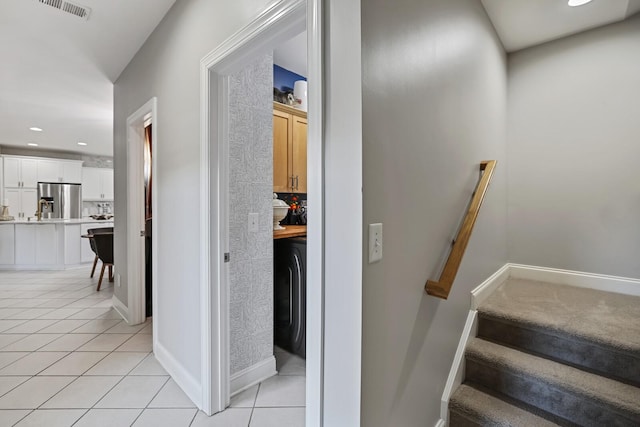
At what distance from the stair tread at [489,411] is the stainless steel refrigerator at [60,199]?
9200mm

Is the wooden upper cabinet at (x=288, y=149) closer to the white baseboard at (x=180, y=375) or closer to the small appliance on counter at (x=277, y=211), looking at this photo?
the small appliance on counter at (x=277, y=211)

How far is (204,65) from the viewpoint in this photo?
5.61ft

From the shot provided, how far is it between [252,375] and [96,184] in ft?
27.8

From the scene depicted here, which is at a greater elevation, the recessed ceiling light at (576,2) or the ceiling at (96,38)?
the ceiling at (96,38)

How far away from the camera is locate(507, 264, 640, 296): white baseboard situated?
7.45ft

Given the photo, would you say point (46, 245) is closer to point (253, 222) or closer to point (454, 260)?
point (253, 222)

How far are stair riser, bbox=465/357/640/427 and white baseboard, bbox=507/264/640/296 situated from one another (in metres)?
1.43

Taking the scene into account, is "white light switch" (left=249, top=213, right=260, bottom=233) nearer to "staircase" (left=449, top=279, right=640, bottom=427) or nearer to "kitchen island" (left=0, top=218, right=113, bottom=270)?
"staircase" (left=449, top=279, right=640, bottom=427)

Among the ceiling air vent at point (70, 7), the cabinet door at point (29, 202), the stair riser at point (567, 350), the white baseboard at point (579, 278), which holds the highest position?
the ceiling air vent at point (70, 7)

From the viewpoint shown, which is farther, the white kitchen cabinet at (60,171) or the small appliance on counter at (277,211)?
the white kitchen cabinet at (60,171)

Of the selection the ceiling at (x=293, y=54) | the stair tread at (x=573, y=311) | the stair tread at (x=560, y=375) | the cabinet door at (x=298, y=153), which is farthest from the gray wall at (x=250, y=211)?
the stair tread at (x=573, y=311)

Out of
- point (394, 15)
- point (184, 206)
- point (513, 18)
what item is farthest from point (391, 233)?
point (513, 18)

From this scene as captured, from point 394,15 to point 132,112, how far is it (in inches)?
110

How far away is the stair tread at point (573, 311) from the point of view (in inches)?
62.0
